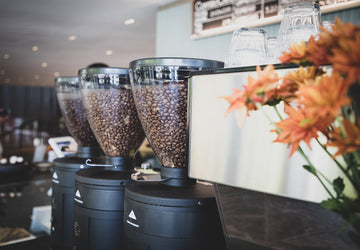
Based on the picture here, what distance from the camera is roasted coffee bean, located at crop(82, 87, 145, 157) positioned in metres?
1.27

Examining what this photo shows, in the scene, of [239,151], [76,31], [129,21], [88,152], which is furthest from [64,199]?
[76,31]

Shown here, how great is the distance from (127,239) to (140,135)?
0.49 m

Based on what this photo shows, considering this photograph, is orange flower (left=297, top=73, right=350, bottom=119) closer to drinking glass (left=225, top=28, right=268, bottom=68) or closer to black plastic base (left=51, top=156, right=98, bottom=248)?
drinking glass (left=225, top=28, right=268, bottom=68)

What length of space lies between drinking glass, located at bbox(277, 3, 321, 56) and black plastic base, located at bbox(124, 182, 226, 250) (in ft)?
1.34

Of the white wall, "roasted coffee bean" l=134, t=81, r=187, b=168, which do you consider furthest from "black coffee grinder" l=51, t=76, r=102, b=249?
the white wall

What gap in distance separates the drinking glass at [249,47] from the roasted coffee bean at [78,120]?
3.32ft

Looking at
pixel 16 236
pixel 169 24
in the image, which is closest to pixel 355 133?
pixel 16 236

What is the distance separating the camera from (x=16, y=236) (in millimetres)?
1939

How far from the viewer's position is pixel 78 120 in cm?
167

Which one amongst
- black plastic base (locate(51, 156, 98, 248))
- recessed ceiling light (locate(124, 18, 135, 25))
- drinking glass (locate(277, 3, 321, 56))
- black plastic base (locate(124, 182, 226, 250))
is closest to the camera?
drinking glass (locate(277, 3, 321, 56))

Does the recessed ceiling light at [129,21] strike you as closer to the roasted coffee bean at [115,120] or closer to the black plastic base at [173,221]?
the roasted coffee bean at [115,120]

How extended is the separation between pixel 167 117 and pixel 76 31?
16.4 ft

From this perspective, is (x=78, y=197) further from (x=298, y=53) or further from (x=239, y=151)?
(x=298, y=53)

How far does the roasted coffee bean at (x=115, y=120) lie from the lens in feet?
4.17
